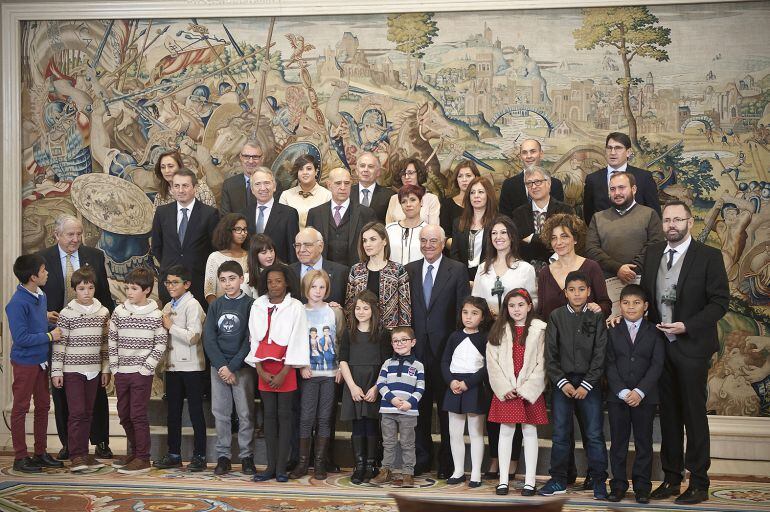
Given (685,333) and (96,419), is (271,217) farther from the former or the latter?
(685,333)

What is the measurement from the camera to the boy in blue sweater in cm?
746

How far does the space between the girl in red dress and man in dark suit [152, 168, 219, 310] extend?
2.53 m

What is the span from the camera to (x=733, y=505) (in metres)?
6.59

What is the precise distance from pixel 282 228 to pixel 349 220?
0.55 metres

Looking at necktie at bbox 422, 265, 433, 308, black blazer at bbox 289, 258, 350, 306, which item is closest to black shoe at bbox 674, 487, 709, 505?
necktie at bbox 422, 265, 433, 308

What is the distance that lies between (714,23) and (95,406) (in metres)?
6.23

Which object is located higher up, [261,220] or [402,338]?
[261,220]

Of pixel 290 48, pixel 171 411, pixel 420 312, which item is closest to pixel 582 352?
pixel 420 312

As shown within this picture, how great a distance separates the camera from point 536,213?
780cm

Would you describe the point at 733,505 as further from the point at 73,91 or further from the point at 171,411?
the point at 73,91

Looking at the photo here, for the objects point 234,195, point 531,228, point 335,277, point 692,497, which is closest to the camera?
point 692,497

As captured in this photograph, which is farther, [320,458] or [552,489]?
[320,458]

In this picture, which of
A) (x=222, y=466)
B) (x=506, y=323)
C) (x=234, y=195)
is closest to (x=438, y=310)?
(x=506, y=323)

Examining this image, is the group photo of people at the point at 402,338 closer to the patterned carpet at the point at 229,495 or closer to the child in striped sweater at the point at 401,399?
the child in striped sweater at the point at 401,399
